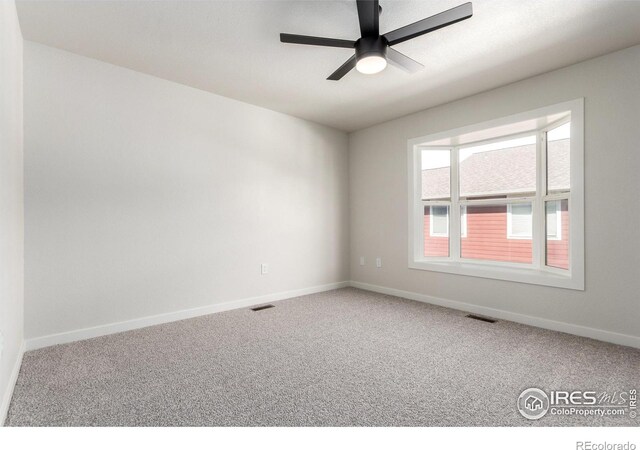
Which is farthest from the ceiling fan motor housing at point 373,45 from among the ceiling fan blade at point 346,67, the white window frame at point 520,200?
the white window frame at point 520,200

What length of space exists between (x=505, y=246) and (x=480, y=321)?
1018mm

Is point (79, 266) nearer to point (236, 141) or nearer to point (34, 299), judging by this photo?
point (34, 299)

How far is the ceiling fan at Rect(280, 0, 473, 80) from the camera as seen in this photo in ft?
6.18

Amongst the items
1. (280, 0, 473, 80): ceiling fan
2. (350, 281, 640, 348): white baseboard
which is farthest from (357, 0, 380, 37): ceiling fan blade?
(350, 281, 640, 348): white baseboard

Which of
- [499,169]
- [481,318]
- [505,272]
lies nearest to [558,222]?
[505,272]

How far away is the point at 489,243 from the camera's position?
390 centimetres

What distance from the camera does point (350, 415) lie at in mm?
1684

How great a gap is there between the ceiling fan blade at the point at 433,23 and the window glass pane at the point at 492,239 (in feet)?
8.12

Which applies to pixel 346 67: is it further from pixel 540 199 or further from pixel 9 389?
pixel 9 389

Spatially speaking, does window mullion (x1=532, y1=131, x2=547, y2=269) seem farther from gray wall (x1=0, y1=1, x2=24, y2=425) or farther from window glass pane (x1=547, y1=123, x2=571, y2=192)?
gray wall (x1=0, y1=1, x2=24, y2=425)

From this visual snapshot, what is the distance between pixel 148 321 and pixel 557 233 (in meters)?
4.23

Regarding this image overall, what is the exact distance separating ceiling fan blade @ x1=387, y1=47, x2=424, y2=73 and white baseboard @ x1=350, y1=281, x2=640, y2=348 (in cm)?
264

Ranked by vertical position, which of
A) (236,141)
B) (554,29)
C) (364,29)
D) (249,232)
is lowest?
(249,232)

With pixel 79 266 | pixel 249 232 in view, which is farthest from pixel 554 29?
pixel 79 266
